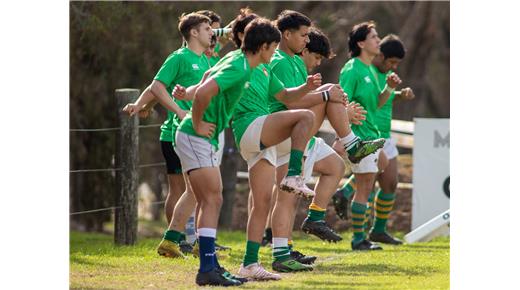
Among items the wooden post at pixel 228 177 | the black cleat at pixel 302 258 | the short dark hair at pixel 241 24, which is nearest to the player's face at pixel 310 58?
the short dark hair at pixel 241 24

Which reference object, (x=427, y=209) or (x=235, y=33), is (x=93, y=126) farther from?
(x=235, y=33)

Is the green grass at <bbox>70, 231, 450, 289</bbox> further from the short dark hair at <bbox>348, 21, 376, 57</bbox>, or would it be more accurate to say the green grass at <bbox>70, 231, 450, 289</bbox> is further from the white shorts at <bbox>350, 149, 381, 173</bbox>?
the short dark hair at <bbox>348, 21, 376, 57</bbox>

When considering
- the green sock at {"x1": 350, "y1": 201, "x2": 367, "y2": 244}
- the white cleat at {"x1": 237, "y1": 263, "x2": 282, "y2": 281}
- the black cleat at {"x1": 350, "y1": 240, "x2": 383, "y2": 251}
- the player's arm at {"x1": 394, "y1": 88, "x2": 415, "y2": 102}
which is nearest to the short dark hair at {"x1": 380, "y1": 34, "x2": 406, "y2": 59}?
the player's arm at {"x1": 394, "y1": 88, "x2": 415, "y2": 102}

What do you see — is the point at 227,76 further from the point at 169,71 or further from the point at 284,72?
the point at 169,71

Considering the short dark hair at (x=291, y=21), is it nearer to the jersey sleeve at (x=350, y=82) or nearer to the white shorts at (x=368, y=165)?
the jersey sleeve at (x=350, y=82)

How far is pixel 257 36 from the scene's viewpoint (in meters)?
8.03

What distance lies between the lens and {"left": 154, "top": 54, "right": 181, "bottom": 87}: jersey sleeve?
31.8 feet

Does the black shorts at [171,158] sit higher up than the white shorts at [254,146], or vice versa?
the white shorts at [254,146]

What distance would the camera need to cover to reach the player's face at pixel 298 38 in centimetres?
919

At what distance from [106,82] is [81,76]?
1.70 ft

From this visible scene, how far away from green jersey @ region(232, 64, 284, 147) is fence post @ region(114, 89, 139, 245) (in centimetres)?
306

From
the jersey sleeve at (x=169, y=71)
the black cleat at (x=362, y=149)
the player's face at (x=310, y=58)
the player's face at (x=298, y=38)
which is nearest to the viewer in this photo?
the black cleat at (x=362, y=149)

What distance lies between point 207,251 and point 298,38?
2.07 metres

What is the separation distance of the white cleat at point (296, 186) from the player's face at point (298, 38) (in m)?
1.38
